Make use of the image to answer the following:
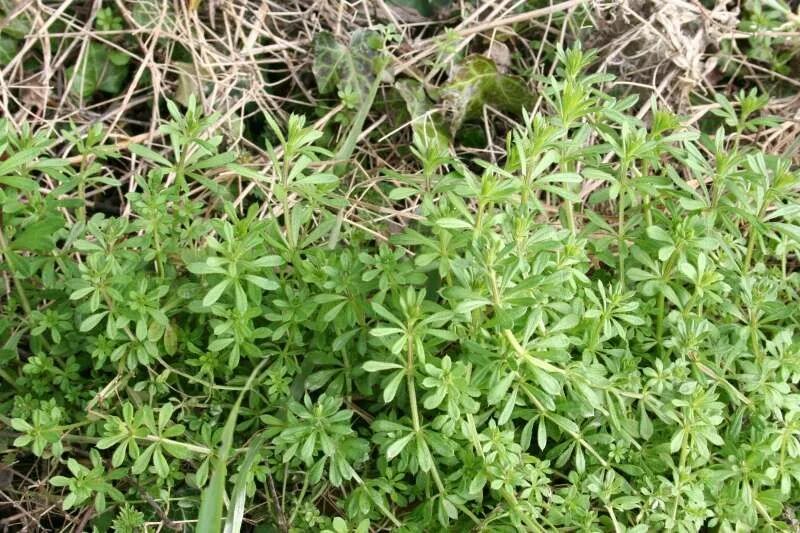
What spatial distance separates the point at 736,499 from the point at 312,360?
114cm

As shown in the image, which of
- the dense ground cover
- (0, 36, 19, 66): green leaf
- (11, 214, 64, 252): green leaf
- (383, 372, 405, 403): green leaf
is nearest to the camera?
(383, 372, 405, 403): green leaf

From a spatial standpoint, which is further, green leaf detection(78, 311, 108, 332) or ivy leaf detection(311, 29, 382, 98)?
ivy leaf detection(311, 29, 382, 98)

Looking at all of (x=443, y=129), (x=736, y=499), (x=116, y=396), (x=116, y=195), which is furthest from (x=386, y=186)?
(x=736, y=499)

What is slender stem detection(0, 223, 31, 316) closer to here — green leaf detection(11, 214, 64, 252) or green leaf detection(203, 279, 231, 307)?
green leaf detection(11, 214, 64, 252)

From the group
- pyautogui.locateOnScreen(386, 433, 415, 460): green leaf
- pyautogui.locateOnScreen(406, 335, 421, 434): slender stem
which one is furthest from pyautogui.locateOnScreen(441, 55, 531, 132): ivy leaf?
pyautogui.locateOnScreen(386, 433, 415, 460): green leaf

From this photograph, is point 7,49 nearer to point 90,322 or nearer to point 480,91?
point 90,322

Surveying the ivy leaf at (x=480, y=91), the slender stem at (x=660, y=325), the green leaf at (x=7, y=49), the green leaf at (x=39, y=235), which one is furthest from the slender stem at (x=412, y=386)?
the green leaf at (x=7, y=49)

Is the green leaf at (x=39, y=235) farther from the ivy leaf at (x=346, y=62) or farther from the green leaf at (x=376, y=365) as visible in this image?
the ivy leaf at (x=346, y=62)

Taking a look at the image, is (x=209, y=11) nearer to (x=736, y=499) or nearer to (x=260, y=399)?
(x=260, y=399)

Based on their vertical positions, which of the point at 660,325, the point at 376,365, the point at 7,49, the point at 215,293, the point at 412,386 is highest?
the point at 7,49

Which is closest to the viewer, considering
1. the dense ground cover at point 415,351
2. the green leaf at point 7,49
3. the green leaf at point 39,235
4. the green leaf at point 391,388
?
the green leaf at point 391,388

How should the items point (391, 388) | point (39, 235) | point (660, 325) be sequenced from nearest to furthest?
point (391, 388), point (39, 235), point (660, 325)

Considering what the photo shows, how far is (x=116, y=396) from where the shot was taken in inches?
90.1

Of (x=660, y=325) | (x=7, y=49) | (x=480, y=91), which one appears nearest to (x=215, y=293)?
(x=660, y=325)
